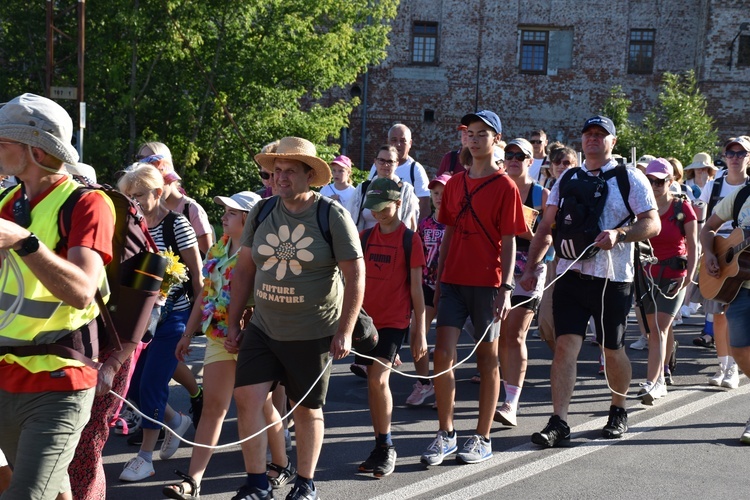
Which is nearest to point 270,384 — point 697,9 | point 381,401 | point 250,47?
point 381,401

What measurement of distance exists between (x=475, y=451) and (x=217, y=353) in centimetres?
177

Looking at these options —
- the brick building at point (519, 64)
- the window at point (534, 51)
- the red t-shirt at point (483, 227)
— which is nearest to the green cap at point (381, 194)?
the red t-shirt at point (483, 227)

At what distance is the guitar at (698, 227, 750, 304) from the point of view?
6.74 m

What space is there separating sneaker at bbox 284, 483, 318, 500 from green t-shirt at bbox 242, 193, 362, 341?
78cm

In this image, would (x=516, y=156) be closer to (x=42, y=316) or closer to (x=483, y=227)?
(x=483, y=227)

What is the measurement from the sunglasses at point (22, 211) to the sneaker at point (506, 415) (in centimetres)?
422

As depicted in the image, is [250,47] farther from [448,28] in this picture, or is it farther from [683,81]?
[683,81]

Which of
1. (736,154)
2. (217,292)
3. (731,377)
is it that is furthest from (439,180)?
(217,292)

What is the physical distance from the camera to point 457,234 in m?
6.34

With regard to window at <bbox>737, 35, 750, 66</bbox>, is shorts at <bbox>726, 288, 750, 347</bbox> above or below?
below

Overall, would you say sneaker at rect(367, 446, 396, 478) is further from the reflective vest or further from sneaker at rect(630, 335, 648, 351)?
sneaker at rect(630, 335, 648, 351)

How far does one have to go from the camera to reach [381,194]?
601 centimetres

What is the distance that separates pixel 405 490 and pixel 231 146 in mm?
20446

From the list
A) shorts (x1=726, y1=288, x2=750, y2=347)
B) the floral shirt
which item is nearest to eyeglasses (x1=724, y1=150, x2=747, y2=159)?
shorts (x1=726, y1=288, x2=750, y2=347)
